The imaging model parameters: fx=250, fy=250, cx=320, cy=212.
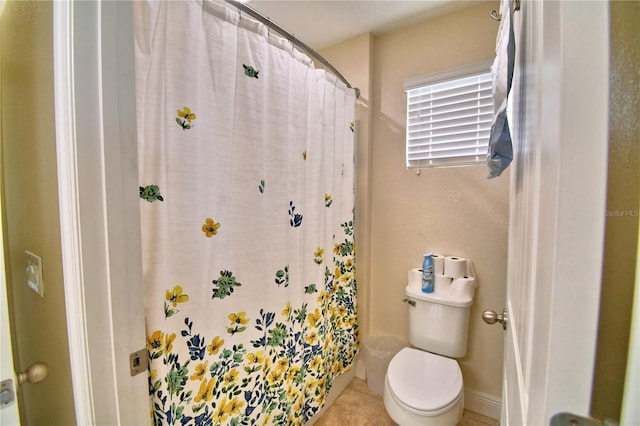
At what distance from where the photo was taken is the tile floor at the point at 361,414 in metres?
1.50

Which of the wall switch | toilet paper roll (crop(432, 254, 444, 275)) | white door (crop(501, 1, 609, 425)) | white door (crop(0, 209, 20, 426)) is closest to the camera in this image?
white door (crop(501, 1, 609, 425))

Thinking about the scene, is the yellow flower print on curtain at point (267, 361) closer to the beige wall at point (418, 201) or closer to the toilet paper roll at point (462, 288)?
the beige wall at point (418, 201)

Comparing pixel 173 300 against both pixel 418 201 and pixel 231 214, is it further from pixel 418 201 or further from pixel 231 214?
pixel 418 201

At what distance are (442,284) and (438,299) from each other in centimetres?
11

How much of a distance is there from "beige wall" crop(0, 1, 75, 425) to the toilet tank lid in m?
1.54

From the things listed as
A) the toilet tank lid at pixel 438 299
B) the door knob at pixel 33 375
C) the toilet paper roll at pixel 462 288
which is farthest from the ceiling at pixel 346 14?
the door knob at pixel 33 375

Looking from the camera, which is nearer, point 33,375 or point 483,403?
point 33,375

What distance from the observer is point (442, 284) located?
1.55m

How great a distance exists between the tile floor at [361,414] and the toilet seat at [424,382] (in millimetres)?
415

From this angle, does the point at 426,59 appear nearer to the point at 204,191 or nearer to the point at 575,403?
the point at 204,191

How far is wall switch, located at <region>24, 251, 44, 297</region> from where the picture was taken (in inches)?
27.2

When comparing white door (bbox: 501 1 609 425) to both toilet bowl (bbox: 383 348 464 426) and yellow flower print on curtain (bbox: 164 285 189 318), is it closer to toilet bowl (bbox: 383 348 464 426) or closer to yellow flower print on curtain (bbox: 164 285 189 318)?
yellow flower print on curtain (bbox: 164 285 189 318)

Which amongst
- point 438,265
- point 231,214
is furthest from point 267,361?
point 438,265

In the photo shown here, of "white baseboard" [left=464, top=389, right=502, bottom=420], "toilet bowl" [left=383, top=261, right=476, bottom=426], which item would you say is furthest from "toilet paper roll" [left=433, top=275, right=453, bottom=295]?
"white baseboard" [left=464, top=389, right=502, bottom=420]
